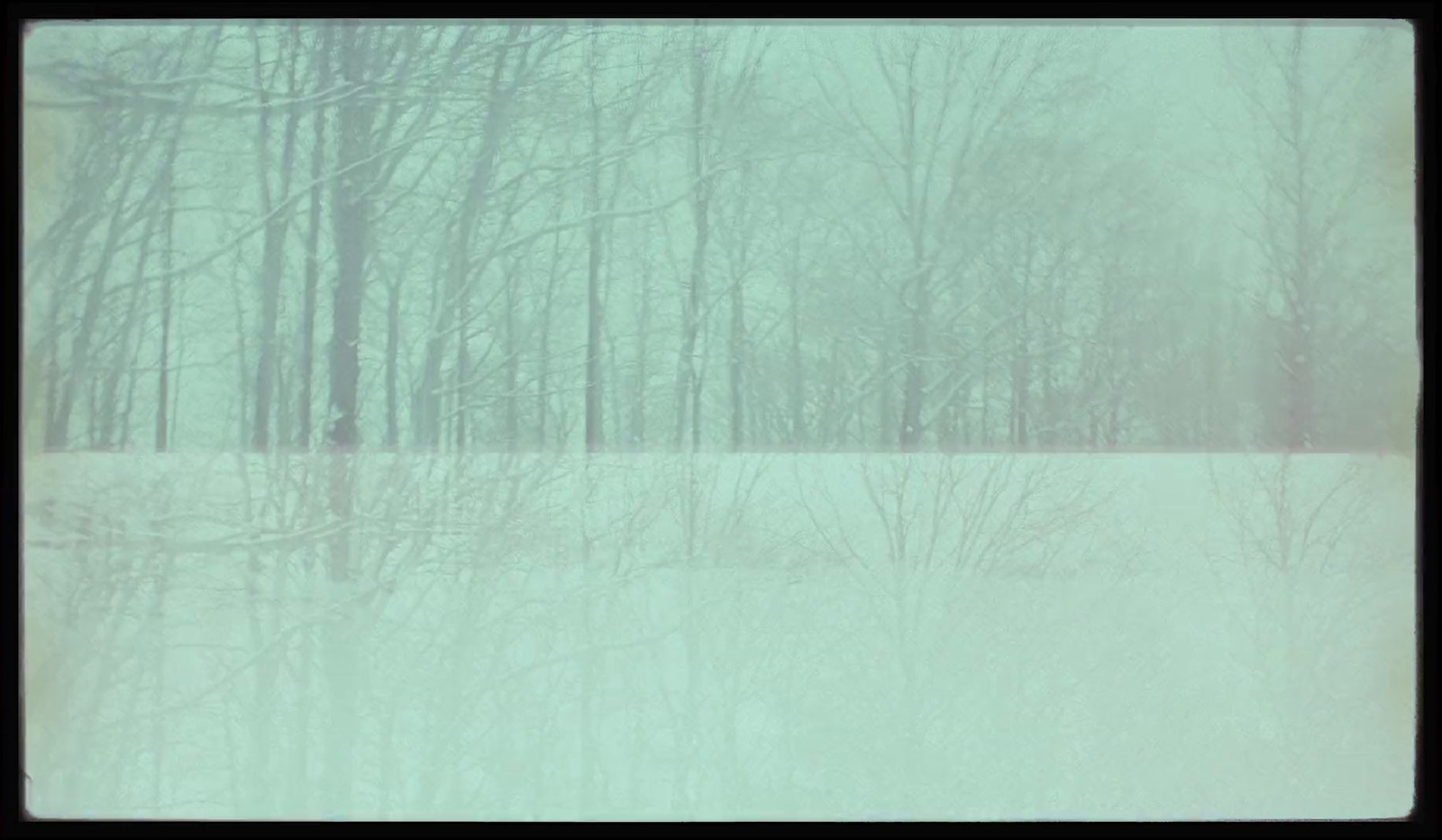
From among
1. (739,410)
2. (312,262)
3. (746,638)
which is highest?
(312,262)

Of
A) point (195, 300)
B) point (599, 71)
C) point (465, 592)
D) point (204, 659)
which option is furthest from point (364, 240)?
point (204, 659)

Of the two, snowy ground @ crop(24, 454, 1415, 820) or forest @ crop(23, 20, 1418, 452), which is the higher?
forest @ crop(23, 20, 1418, 452)

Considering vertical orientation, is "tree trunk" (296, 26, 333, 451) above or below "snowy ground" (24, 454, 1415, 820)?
above

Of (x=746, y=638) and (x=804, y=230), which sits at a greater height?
(x=804, y=230)

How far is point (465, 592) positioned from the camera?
5.11 ft

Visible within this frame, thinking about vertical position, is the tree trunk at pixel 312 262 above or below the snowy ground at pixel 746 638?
above

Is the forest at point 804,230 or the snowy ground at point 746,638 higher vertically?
the forest at point 804,230

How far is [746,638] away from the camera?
1.57 m

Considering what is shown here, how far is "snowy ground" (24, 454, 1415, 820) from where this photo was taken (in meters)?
1.55

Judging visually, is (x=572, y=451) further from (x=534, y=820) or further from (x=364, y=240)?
(x=534, y=820)

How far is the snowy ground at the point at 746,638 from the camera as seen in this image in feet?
5.10

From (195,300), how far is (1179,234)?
134 centimetres

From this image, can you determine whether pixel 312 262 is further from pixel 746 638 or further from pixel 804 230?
→ pixel 746 638

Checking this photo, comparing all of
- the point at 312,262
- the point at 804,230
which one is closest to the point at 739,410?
the point at 804,230
